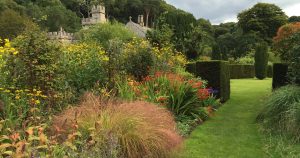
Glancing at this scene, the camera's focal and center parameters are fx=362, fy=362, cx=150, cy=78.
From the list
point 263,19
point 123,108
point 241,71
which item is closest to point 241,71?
point 241,71

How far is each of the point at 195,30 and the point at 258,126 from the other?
1431 centimetres

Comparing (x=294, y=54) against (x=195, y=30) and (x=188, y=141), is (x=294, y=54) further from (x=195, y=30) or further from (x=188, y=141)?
(x=195, y=30)

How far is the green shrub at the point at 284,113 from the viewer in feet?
19.7

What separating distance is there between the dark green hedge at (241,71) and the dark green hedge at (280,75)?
15.1 meters

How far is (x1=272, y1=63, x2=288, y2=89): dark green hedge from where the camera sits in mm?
9906

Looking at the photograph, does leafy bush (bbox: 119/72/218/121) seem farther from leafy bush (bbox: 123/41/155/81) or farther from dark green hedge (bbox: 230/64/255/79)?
dark green hedge (bbox: 230/64/255/79)

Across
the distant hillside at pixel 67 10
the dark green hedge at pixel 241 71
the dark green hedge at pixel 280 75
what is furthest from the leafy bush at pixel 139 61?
the distant hillside at pixel 67 10

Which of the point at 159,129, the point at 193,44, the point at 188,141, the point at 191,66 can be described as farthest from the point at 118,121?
the point at 193,44

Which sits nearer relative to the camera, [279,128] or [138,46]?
[279,128]

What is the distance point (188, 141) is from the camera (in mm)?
6176

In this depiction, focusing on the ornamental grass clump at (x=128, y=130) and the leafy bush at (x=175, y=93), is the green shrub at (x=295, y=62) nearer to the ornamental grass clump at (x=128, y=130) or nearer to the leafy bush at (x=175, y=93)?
the leafy bush at (x=175, y=93)

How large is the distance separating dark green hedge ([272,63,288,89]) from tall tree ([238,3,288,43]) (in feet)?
128

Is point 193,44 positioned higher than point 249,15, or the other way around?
point 249,15

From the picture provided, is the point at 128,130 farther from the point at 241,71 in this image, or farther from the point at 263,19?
the point at 263,19
